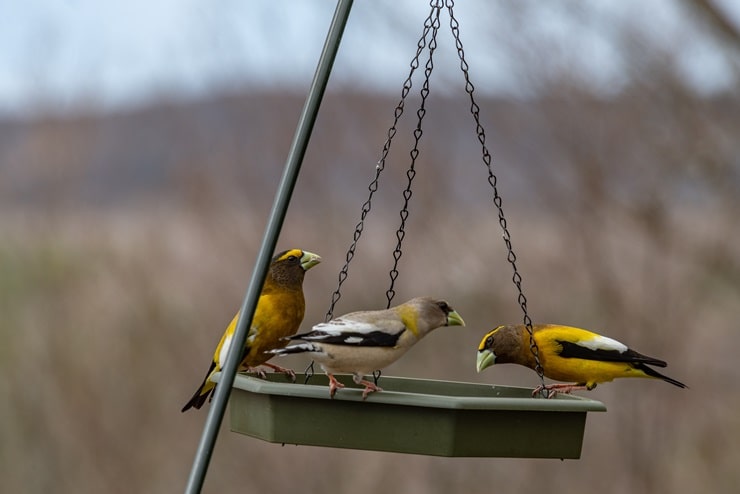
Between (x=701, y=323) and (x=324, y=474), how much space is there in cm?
274

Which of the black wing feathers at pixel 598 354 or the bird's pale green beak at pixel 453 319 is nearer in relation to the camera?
the bird's pale green beak at pixel 453 319

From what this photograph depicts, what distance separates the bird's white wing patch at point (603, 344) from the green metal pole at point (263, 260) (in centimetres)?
115

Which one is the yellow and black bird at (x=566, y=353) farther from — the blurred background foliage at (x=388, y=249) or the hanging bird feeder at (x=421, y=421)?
the blurred background foliage at (x=388, y=249)

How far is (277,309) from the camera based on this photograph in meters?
3.08

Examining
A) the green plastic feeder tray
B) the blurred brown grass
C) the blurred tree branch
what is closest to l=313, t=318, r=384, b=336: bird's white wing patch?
the green plastic feeder tray

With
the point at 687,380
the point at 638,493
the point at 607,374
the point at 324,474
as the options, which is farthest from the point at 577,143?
the point at 607,374

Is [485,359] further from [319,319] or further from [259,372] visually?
[319,319]

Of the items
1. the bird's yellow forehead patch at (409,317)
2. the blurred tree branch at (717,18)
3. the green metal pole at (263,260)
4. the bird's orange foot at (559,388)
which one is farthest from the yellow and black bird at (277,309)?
the blurred tree branch at (717,18)

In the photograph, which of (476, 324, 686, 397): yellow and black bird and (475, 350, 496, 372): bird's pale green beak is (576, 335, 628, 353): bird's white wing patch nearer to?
(476, 324, 686, 397): yellow and black bird

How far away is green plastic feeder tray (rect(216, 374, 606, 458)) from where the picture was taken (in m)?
2.39

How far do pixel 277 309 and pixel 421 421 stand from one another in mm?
801

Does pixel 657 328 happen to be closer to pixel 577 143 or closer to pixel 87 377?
pixel 577 143

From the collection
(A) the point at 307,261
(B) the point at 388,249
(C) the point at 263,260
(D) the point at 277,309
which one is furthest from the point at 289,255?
(B) the point at 388,249

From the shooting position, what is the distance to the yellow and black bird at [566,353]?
2893 mm
